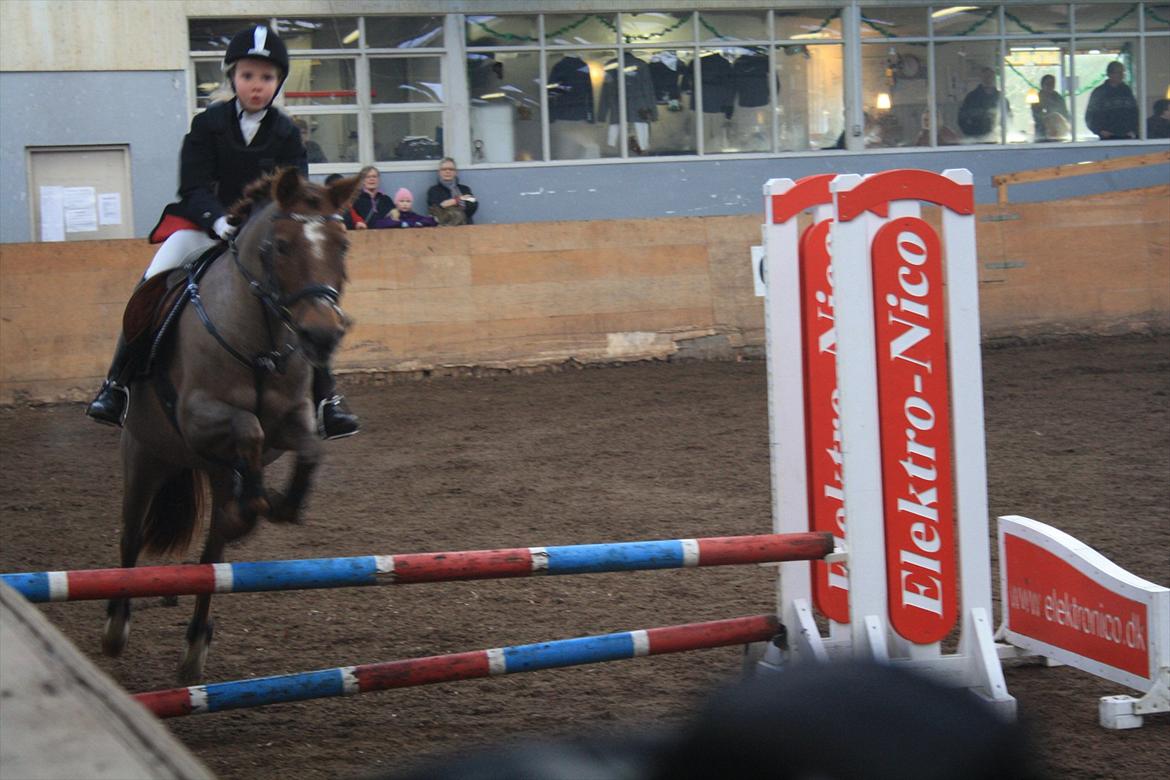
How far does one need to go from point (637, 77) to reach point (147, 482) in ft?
48.8

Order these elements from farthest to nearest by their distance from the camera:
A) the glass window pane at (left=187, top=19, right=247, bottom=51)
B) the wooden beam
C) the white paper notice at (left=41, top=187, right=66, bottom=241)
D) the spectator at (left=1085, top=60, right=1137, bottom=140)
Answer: the spectator at (left=1085, top=60, right=1137, bottom=140), the glass window pane at (left=187, top=19, right=247, bottom=51), the white paper notice at (left=41, top=187, right=66, bottom=241), the wooden beam

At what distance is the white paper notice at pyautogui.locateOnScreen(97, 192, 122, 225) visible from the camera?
1752 cm

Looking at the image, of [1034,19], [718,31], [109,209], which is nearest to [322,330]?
[109,209]

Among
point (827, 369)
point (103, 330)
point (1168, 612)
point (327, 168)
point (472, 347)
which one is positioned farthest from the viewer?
point (327, 168)

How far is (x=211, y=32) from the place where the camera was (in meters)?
17.8

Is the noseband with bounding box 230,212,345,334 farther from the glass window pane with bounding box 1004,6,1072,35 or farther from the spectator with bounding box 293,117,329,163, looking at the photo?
the glass window pane with bounding box 1004,6,1072,35

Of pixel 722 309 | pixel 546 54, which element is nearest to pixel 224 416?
pixel 722 309

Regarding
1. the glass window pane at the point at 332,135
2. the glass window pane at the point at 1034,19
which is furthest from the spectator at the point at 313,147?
the glass window pane at the point at 1034,19

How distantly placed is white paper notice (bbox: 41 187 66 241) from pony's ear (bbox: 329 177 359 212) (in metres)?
14.1

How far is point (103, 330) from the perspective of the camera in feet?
38.9

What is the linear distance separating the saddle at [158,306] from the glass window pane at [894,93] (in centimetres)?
1596

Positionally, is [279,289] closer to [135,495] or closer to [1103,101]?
[135,495]

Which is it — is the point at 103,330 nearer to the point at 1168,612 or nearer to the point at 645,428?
the point at 645,428

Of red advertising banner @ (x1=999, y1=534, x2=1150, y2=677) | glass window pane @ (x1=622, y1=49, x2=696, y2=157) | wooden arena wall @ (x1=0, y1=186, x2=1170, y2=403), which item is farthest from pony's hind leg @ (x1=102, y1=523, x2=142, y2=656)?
glass window pane @ (x1=622, y1=49, x2=696, y2=157)
